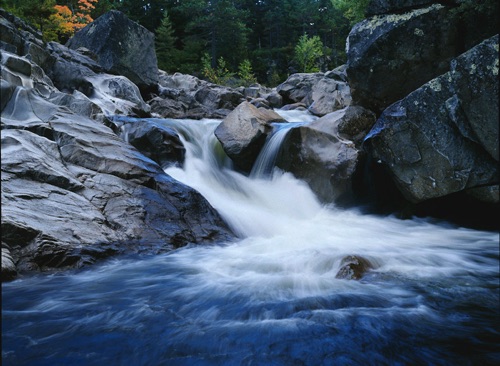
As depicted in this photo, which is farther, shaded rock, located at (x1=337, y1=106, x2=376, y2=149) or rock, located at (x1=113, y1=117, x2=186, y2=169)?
rock, located at (x1=113, y1=117, x2=186, y2=169)

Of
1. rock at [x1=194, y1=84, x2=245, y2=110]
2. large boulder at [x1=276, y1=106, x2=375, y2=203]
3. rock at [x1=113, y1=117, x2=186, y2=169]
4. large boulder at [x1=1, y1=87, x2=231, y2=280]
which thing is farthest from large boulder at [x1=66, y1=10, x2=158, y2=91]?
large boulder at [x1=276, y1=106, x2=375, y2=203]

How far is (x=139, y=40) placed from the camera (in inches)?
691

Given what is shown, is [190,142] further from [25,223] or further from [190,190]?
[25,223]

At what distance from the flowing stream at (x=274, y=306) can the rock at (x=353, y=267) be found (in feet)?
0.29

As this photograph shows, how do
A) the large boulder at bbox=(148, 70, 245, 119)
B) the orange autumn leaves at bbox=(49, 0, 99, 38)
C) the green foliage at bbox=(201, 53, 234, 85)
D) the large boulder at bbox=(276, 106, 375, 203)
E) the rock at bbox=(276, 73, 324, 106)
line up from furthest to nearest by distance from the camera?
the green foliage at bbox=(201, 53, 234, 85) → the rock at bbox=(276, 73, 324, 106) → the orange autumn leaves at bbox=(49, 0, 99, 38) → the large boulder at bbox=(148, 70, 245, 119) → the large boulder at bbox=(276, 106, 375, 203)

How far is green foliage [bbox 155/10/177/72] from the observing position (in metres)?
31.4

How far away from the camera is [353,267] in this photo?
4.80m

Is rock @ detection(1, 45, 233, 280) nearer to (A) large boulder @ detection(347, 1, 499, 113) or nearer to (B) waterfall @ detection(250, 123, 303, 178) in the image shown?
(B) waterfall @ detection(250, 123, 303, 178)

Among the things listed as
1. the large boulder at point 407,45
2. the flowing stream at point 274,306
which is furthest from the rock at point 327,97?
the flowing stream at point 274,306

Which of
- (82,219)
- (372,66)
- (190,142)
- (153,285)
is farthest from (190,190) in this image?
(372,66)

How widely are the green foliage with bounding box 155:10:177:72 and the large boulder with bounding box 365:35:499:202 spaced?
27898 mm

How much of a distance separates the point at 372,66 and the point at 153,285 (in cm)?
653

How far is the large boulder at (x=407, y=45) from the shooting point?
682 cm

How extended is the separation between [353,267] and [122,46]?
16312mm
